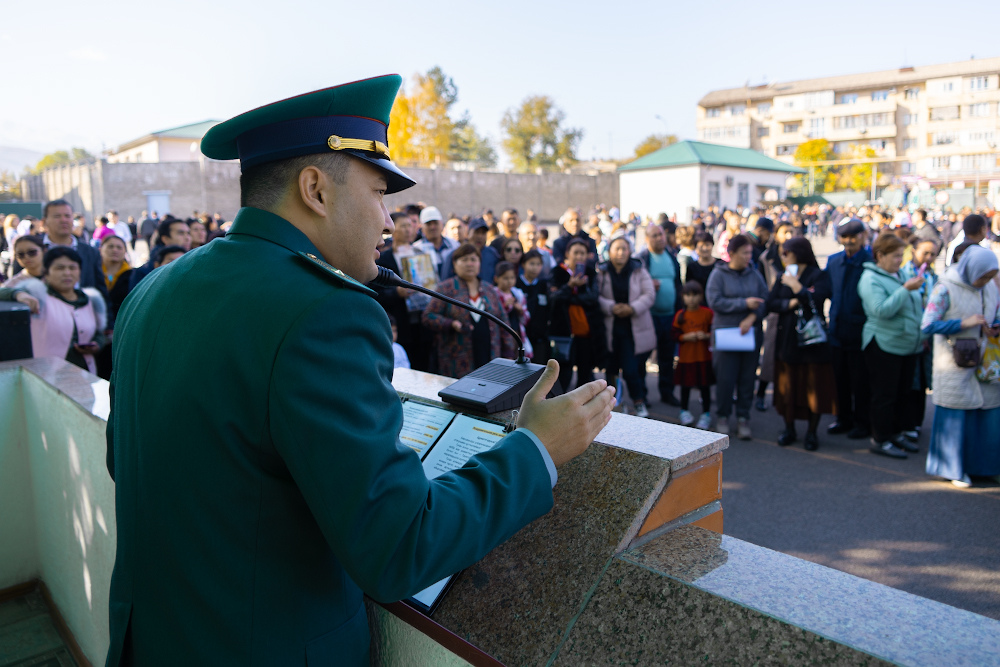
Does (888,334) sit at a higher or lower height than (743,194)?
lower

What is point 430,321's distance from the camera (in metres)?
5.93

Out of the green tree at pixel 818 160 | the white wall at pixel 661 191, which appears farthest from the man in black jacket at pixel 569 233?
the green tree at pixel 818 160

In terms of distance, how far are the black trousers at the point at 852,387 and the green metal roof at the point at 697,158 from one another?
111ft

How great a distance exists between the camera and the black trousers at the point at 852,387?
6.16m

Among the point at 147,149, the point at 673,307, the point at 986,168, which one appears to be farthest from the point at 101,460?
the point at 986,168

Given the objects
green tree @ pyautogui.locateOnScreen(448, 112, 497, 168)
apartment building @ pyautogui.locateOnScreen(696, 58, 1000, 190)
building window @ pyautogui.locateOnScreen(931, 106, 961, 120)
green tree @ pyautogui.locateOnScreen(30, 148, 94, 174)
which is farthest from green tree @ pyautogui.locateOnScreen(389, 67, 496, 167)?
green tree @ pyautogui.locateOnScreen(30, 148, 94, 174)

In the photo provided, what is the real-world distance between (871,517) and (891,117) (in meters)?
79.4

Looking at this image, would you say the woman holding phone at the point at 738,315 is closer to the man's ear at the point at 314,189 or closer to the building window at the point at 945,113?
the man's ear at the point at 314,189

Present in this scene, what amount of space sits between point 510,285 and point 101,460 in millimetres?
4380

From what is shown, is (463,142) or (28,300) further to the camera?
(463,142)

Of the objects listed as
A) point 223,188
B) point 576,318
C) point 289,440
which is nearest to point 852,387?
point 576,318

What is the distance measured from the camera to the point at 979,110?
65812mm

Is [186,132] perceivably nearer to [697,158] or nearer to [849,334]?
[697,158]

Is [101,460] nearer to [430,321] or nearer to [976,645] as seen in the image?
[976,645]
